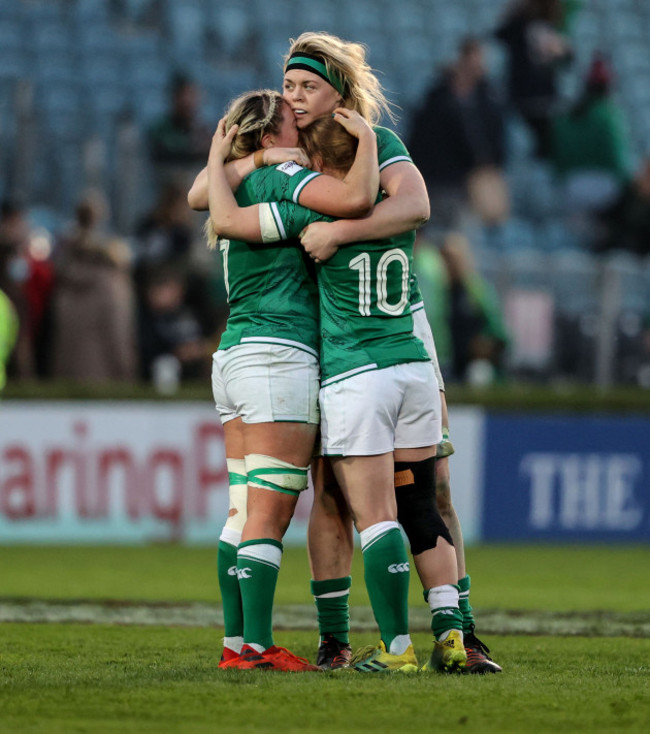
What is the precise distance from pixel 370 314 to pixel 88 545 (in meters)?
6.80

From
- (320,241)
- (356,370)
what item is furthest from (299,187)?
(356,370)

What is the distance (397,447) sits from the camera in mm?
4492

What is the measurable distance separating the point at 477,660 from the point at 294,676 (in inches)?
26.2

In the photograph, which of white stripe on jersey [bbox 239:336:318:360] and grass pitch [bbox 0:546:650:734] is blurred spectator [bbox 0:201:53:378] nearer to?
grass pitch [bbox 0:546:650:734]

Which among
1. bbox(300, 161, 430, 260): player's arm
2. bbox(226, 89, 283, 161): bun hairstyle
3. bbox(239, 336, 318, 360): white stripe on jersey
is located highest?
bbox(226, 89, 283, 161): bun hairstyle

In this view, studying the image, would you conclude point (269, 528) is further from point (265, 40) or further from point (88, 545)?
point (265, 40)

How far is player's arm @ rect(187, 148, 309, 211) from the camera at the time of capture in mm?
4520

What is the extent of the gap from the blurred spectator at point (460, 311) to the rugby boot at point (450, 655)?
712cm

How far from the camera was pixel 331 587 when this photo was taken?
4.66 m

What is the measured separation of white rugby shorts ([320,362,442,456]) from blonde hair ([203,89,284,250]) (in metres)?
0.72

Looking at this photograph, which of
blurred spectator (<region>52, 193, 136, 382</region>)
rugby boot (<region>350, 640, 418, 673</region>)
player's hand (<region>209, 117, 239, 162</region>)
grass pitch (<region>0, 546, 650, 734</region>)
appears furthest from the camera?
blurred spectator (<region>52, 193, 136, 382</region>)

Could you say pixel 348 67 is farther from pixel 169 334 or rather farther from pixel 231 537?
pixel 169 334

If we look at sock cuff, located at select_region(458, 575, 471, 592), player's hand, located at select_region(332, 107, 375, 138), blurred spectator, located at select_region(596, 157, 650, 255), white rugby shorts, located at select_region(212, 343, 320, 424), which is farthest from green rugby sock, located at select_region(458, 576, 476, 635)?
blurred spectator, located at select_region(596, 157, 650, 255)

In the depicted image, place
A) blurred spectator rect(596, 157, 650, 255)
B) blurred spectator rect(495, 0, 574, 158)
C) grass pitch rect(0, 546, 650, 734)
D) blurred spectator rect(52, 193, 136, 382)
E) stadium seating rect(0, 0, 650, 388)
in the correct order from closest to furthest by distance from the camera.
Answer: grass pitch rect(0, 546, 650, 734) → blurred spectator rect(52, 193, 136, 382) → stadium seating rect(0, 0, 650, 388) → blurred spectator rect(596, 157, 650, 255) → blurred spectator rect(495, 0, 574, 158)
